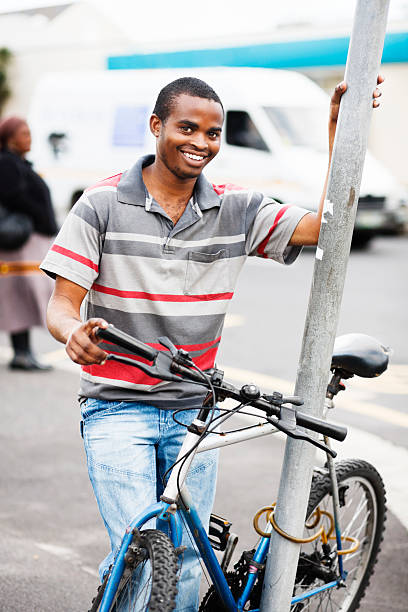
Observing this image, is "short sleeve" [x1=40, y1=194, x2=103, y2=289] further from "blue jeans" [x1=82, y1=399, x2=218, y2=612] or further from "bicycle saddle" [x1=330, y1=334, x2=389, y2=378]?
"bicycle saddle" [x1=330, y1=334, x2=389, y2=378]

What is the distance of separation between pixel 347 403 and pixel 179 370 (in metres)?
4.35

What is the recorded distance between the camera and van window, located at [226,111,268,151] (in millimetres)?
14141

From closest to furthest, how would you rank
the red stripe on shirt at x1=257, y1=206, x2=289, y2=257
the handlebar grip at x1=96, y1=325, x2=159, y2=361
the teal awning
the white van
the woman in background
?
1. the handlebar grip at x1=96, y1=325, x2=159, y2=361
2. the red stripe on shirt at x1=257, y1=206, x2=289, y2=257
3. the woman in background
4. the white van
5. the teal awning

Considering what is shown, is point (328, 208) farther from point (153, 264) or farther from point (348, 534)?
point (348, 534)

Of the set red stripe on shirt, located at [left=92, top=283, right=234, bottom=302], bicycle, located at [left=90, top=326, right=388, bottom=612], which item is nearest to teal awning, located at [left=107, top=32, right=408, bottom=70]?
bicycle, located at [left=90, top=326, right=388, bottom=612]

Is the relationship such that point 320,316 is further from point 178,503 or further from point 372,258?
point 372,258

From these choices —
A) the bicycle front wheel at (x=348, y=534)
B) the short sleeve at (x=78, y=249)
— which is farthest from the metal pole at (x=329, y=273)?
the short sleeve at (x=78, y=249)

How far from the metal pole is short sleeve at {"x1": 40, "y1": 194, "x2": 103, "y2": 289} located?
69cm

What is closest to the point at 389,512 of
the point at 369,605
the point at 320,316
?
the point at 369,605

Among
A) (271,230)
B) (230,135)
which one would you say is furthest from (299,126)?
(271,230)

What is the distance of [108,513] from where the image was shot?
2.56 m

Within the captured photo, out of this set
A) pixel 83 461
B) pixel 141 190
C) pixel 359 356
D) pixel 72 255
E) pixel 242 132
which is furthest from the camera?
pixel 242 132

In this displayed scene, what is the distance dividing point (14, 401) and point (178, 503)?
4.07 m

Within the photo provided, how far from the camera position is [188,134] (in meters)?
2.56
